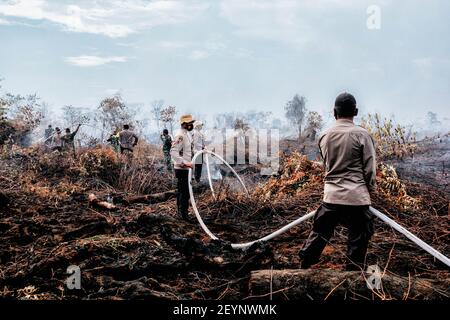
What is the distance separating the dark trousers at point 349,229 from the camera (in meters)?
3.74

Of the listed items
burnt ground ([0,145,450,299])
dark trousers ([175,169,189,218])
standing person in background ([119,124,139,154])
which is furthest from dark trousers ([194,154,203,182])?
dark trousers ([175,169,189,218])

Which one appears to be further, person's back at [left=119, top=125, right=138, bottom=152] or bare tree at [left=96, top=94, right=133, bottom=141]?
bare tree at [left=96, top=94, right=133, bottom=141]

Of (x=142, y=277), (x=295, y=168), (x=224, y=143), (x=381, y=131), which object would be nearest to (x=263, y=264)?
(x=142, y=277)

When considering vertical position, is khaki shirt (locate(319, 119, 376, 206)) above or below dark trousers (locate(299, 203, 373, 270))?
above

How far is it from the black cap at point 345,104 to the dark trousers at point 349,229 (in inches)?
32.9

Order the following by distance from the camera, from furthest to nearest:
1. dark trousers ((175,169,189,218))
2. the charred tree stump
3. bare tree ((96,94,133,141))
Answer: bare tree ((96,94,133,141))
the charred tree stump
dark trousers ((175,169,189,218))

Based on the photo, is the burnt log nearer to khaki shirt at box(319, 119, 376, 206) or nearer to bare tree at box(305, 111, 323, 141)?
khaki shirt at box(319, 119, 376, 206)

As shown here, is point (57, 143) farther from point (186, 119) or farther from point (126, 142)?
point (186, 119)

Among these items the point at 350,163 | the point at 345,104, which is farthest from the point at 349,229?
the point at 345,104

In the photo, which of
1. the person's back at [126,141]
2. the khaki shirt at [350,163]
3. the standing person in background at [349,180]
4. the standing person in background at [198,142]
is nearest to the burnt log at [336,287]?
the standing person in background at [349,180]

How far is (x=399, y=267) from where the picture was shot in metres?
4.62

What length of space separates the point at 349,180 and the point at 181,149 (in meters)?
3.71

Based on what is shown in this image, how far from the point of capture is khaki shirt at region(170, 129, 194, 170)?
22.5 feet

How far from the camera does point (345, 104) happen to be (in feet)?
12.2
